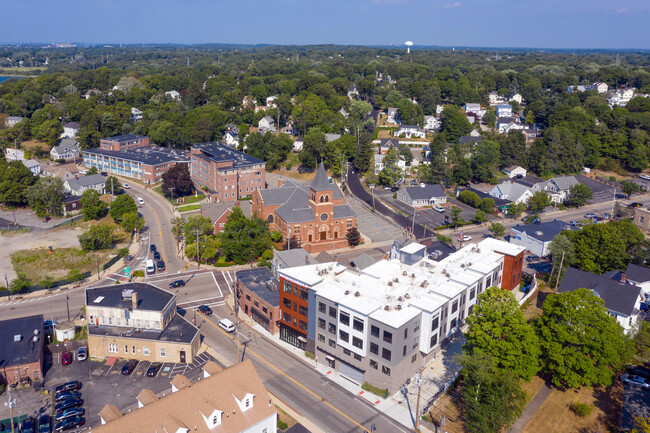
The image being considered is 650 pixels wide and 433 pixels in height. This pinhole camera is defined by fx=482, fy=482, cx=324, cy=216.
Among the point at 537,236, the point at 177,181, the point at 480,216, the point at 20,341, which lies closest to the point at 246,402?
the point at 20,341

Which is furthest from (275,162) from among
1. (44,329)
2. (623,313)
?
(623,313)

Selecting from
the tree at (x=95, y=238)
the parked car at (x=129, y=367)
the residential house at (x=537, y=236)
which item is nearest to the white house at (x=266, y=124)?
the tree at (x=95, y=238)

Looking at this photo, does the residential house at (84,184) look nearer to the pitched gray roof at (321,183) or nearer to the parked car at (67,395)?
the pitched gray roof at (321,183)

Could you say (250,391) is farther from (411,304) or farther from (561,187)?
(561,187)

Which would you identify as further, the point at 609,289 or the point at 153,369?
the point at 609,289

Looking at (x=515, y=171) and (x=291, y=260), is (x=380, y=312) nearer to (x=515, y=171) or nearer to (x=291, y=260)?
(x=291, y=260)

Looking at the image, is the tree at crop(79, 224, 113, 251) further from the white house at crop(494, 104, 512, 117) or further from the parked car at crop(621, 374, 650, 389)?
the white house at crop(494, 104, 512, 117)
